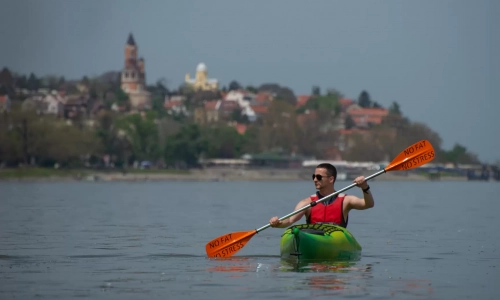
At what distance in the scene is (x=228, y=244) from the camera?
75.0ft

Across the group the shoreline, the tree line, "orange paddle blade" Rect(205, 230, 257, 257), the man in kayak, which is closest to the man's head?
the man in kayak

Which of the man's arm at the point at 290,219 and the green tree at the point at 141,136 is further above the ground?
the green tree at the point at 141,136

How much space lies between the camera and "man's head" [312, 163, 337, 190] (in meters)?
20.8

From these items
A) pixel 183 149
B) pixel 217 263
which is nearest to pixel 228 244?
pixel 217 263

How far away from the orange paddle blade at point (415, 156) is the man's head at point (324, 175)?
2196 millimetres

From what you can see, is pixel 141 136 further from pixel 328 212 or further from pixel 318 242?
pixel 318 242

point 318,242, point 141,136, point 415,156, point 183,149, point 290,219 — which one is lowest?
point 318,242

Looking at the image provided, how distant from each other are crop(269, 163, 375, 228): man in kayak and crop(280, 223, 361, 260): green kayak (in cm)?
21

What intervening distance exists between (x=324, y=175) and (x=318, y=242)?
1.13m

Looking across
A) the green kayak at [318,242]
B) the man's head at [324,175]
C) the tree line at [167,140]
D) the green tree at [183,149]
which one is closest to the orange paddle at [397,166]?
the green kayak at [318,242]

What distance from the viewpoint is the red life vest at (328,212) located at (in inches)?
840

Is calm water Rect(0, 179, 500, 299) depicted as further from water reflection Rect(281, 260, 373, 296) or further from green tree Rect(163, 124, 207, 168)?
green tree Rect(163, 124, 207, 168)

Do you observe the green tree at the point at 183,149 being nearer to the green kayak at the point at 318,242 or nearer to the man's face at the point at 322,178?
the green kayak at the point at 318,242

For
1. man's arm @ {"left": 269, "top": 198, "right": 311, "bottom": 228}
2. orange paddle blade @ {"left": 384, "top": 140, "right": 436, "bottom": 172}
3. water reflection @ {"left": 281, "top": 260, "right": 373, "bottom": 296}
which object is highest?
orange paddle blade @ {"left": 384, "top": 140, "right": 436, "bottom": 172}
